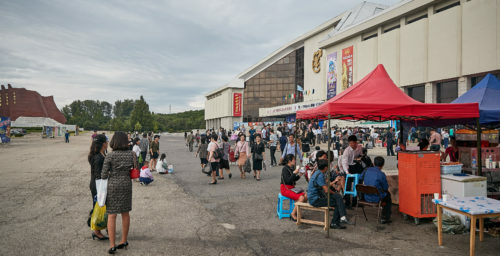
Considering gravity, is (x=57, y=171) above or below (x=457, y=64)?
below

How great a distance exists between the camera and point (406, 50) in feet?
99.7

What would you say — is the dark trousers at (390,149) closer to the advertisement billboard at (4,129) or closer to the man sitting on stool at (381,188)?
the man sitting on stool at (381,188)

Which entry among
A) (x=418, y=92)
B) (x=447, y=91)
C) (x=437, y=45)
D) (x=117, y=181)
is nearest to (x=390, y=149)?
(x=447, y=91)

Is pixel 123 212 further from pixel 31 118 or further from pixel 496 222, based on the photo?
pixel 31 118

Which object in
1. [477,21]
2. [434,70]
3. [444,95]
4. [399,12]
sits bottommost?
[444,95]

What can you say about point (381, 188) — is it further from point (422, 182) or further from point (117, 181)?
point (117, 181)

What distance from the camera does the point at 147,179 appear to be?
971cm

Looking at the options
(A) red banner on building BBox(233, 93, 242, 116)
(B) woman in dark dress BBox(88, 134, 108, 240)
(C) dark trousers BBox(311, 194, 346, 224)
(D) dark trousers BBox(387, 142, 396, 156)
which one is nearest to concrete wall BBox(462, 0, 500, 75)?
(D) dark trousers BBox(387, 142, 396, 156)

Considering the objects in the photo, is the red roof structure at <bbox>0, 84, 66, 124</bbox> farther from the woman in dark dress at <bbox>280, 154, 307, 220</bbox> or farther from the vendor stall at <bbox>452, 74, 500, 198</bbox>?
the vendor stall at <bbox>452, 74, 500, 198</bbox>

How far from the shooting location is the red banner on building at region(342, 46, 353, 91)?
37844 mm

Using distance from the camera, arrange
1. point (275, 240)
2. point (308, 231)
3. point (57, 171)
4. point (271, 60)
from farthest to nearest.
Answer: point (271, 60) → point (57, 171) → point (308, 231) → point (275, 240)

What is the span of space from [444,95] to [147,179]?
29.1 metres

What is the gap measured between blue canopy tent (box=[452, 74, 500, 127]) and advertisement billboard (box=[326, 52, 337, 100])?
33066 mm

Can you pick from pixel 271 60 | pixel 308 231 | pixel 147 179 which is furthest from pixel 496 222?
pixel 271 60
